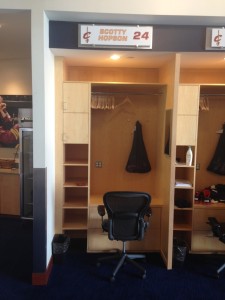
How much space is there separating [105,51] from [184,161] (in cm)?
188

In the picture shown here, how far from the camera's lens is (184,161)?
3.88 metres

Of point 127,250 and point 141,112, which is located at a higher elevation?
point 141,112

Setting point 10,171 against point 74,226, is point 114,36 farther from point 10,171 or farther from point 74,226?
point 10,171

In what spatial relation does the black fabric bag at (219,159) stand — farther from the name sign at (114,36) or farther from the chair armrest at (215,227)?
the name sign at (114,36)

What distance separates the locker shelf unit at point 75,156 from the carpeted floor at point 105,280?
479mm

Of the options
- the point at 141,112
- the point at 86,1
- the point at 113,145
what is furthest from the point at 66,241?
the point at 86,1

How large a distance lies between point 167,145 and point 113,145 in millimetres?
921

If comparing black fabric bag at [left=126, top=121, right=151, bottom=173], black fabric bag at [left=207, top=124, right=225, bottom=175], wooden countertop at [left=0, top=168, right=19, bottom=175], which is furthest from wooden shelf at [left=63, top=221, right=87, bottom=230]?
black fabric bag at [left=207, top=124, right=225, bottom=175]

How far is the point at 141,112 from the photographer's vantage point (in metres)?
4.03

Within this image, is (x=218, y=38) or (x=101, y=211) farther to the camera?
(x=101, y=211)

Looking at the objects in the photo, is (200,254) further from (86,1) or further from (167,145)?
(86,1)

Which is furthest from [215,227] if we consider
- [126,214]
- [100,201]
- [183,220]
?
[100,201]

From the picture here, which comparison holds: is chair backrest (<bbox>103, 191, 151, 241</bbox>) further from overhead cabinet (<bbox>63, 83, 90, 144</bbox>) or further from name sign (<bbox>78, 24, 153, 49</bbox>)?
name sign (<bbox>78, 24, 153, 49</bbox>)

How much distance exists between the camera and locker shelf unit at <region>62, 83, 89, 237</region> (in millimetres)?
3508
